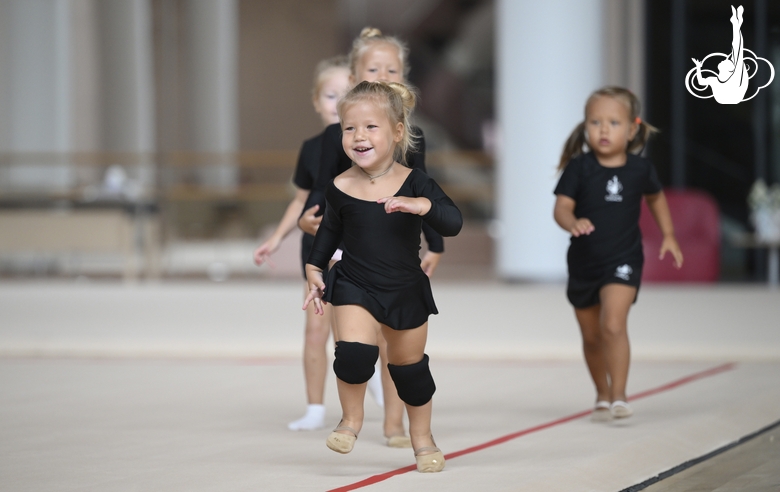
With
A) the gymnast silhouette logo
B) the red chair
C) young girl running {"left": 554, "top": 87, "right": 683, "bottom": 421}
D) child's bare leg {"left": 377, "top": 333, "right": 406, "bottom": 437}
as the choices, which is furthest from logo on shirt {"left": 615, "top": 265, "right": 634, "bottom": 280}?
the red chair

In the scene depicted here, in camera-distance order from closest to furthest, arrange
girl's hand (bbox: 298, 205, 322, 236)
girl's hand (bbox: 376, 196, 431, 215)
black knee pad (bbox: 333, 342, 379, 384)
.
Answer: girl's hand (bbox: 376, 196, 431, 215)
black knee pad (bbox: 333, 342, 379, 384)
girl's hand (bbox: 298, 205, 322, 236)

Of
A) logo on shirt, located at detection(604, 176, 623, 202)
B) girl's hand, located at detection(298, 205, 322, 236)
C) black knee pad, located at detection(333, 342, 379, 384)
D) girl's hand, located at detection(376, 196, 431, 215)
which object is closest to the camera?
girl's hand, located at detection(376, 196, 431, 215)

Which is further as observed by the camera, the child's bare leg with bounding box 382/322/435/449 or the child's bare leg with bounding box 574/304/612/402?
the child's bare leg with bounding box 574/304/612/402

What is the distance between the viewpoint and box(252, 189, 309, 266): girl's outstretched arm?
3363mm

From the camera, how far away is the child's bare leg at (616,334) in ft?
11.3

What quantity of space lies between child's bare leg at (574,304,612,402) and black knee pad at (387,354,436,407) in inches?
42.2

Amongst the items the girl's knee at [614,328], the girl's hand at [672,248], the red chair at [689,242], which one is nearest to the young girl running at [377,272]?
the girl's knee at [614,328]

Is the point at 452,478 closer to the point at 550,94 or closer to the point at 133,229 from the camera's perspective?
the point at 550,94

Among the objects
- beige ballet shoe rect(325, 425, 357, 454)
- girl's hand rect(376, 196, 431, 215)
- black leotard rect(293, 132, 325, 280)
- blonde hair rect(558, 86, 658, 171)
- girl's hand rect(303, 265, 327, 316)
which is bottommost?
beige ballet shoe rect(325, 425, 357, 454)

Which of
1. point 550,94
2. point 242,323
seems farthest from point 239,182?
point 242,323

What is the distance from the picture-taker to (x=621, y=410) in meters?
3.32

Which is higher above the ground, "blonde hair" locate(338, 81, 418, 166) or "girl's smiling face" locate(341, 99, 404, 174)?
"blonde hair" locate(338, 81, 418, 166)

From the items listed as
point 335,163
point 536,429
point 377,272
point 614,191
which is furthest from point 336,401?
point 377,272

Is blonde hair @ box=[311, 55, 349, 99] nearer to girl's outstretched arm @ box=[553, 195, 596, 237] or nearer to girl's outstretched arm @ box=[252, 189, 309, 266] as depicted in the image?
girl's outstretched arm @ box=[252, 189, 309, 266]
